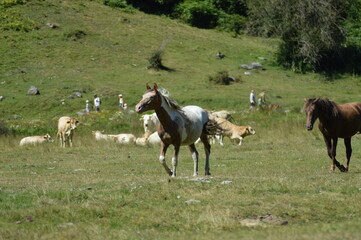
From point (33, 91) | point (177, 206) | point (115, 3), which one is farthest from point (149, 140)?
point (115, 3)

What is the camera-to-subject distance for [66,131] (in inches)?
1432

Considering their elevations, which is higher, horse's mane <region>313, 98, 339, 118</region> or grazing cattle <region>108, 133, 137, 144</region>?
horse's mane <region>313, 98, 339, 118</region>

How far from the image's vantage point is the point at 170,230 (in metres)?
11.6

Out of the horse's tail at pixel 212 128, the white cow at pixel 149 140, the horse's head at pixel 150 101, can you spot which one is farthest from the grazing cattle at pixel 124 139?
the horse's head at pixel 150 101

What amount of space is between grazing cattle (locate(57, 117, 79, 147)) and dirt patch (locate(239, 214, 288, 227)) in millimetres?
23275

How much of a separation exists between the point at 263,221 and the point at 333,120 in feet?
29.0

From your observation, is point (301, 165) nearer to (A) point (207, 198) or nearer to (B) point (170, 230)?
(A) point (207, 198)

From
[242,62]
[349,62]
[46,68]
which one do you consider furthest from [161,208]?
[349,62]

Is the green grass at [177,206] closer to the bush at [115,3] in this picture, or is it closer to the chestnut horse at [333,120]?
the chestnut horse at [333,120]

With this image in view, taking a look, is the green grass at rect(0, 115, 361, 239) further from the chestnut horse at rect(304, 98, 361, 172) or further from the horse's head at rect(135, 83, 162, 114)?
the horse's head at rect(135, 83, 162, 114)

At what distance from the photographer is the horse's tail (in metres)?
19.1

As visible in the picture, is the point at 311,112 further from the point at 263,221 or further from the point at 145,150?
the point at 145,150

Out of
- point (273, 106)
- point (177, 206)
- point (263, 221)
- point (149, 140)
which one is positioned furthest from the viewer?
point (273, 106)

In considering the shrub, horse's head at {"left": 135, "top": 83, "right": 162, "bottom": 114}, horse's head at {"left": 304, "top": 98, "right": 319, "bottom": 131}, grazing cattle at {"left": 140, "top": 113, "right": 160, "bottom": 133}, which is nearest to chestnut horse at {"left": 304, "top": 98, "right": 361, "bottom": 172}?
horse's head at {"left": 304, "top": 98, "right": 319, "bottom": 131}
